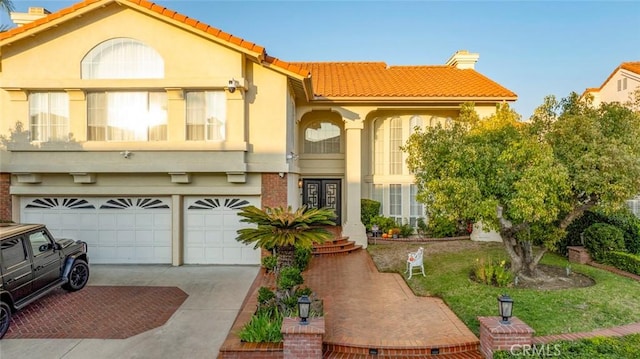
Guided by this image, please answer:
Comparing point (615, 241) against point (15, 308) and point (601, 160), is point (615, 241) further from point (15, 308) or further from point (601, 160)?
point (15, 308)

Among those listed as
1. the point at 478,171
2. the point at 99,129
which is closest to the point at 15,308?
the point at 99,129

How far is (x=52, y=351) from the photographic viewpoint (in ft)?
20.9

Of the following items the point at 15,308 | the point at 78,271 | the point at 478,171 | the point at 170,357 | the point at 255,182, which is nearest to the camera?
the point at 170,357

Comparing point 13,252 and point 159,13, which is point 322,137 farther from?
point 13,252

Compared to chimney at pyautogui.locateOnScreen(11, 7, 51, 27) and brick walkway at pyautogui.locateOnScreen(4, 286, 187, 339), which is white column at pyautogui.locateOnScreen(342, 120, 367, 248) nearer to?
brick walkway at pyautogui.locateOnScreen(4, 286, 187, 339)

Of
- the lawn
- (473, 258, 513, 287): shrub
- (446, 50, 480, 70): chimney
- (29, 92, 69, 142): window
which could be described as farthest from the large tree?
(29, 92, 69, 142): window

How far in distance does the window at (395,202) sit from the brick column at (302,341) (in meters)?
11.2

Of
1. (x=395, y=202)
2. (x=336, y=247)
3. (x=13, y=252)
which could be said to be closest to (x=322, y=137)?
(x=395, y=202)

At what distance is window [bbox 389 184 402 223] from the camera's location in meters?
16.5

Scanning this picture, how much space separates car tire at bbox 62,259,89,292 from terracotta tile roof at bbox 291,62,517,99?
9548 millimetres

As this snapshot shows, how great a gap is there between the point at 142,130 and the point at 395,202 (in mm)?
10464

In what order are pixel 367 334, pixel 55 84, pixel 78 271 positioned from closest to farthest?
pixel 367 334 → pixel 78 271 → pixel 55 84

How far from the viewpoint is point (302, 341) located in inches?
230

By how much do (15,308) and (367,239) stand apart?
1102cm
